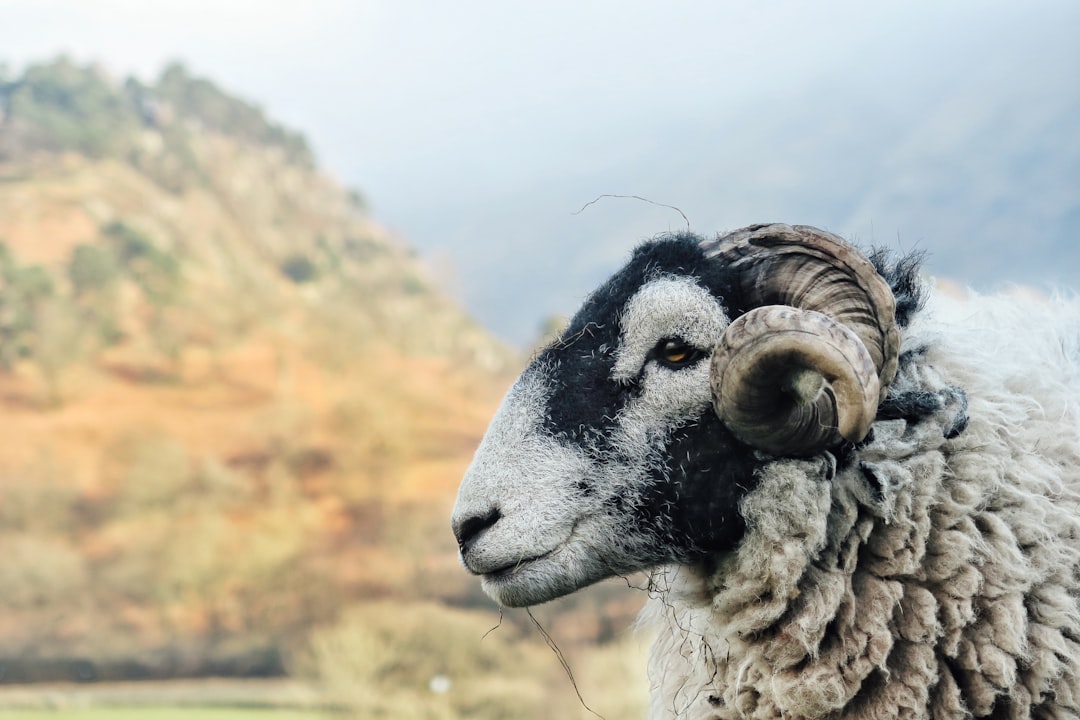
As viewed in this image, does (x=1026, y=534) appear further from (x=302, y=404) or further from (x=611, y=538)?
(x=302, y=404)

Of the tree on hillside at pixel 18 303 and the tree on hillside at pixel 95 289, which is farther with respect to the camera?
the tree on hillside at pixel 95 289

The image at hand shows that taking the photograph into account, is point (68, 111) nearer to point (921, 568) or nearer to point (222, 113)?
point (222, 113)

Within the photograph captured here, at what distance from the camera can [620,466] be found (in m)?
2.40

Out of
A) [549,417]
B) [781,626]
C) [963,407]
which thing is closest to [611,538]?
[549,417]

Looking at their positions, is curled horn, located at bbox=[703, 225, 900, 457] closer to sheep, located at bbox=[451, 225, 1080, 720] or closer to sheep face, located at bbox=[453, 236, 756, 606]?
sheep, located at bbox=[451, 225, 1080, 720]

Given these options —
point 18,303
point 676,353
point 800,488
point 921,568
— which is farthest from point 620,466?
point 18,303

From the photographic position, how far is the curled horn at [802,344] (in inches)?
81.1

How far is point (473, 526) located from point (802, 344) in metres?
1.09

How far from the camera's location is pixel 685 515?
238 centimetres

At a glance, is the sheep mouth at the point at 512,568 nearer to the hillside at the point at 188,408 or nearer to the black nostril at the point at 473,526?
the black nostril at the point at 473,526

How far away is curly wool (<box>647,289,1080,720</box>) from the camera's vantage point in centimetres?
221

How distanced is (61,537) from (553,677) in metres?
8.93

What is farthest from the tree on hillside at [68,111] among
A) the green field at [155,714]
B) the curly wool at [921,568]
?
the curly wool at [921,568]

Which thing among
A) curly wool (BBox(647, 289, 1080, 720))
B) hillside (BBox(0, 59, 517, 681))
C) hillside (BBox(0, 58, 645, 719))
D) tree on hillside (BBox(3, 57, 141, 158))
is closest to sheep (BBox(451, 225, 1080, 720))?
curly wool (BBox(647, 289, 1080, 720))
